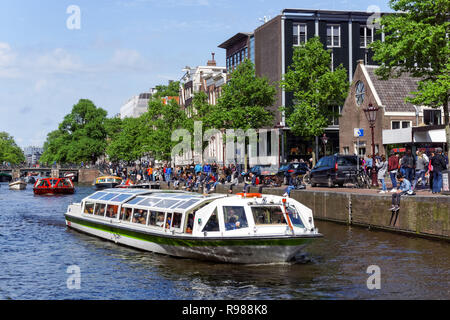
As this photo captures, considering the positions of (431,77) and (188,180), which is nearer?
(431,77)

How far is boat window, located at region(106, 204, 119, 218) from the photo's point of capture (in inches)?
990

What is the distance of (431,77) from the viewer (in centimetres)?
3194

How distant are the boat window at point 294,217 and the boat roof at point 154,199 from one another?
101 inches

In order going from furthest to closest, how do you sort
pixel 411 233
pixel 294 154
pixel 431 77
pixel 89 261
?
pixel 294 154 < pixel 431 77 < pixel 411 233 < pixel 89 261

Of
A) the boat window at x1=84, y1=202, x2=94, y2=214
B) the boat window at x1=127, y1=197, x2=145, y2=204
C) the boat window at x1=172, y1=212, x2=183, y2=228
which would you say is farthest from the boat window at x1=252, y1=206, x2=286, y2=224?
the boat window at x1=84, y1=202, x2=94, y2=214

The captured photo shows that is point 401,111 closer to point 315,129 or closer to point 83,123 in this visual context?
point 315,129

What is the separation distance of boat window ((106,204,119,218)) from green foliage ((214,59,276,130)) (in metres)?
31.7

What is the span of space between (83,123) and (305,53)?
79.4m

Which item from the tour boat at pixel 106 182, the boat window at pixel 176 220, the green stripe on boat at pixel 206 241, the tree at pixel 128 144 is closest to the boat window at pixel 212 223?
the green stripe on boat at pixel 206 241

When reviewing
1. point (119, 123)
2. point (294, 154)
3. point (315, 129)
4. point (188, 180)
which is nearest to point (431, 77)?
point (315, 129)

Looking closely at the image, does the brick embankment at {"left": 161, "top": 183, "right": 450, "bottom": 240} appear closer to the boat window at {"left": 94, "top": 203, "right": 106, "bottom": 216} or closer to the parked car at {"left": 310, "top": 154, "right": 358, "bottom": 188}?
the parked car at {"left": 310, "top": 154, "right": 358, "bottom": 188}

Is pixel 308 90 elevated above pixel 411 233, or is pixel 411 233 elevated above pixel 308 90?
pixel 308 90

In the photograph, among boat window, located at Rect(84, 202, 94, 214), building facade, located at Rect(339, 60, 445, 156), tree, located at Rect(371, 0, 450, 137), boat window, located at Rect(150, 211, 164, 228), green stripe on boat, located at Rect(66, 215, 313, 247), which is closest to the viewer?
green stripe on boat, located at Rect(66, 215, 313, 247)
